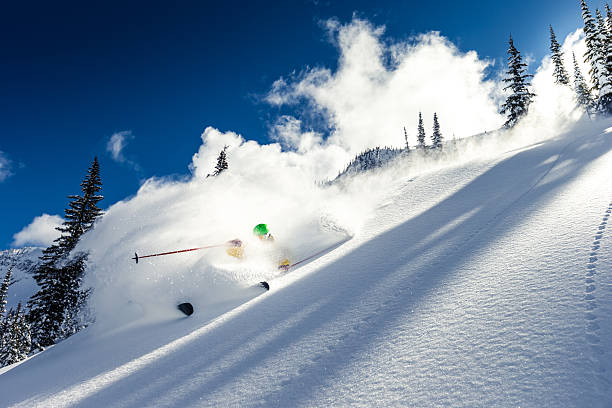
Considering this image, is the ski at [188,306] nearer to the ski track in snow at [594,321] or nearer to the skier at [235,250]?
the skier at [235,250]

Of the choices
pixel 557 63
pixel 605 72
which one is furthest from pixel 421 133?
pixel 605 72

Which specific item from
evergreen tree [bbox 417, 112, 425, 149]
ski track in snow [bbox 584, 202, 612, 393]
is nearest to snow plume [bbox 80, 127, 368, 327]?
ski track in snow [bbox 584, 202, 612, 393]

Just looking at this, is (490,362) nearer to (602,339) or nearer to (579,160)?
(602,339)

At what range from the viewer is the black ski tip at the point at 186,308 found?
7.24 metres

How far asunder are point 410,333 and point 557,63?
180 ft

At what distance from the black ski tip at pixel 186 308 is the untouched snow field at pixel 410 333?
11.0 inches

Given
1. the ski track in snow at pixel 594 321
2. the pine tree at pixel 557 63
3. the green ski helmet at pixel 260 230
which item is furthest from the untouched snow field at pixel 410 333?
the pine tree at pixel 557 63

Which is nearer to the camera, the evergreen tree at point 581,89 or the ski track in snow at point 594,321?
the ski track in snow at point 594,321

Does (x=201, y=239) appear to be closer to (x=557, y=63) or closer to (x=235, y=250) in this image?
(x=235, y=250)

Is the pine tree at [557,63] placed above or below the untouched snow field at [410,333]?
above

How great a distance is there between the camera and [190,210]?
11648 mm

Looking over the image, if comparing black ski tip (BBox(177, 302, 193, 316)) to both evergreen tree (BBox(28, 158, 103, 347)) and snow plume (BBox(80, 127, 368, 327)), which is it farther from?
evergreen tree (BBox(28, 158, 103, 347))

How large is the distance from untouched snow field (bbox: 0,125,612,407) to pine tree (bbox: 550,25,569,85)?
45.3m

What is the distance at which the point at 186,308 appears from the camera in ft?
24.1
